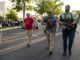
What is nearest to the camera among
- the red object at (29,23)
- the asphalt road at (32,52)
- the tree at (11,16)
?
the asphalt road at (32,52)

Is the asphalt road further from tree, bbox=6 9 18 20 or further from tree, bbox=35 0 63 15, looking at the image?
A: tree, bbox=35 0 63 15

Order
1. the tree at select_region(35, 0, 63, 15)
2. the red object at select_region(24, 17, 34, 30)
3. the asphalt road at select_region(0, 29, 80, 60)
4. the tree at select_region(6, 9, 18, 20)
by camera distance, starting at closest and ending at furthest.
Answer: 1. the asphalt road at select_region(0, 29, 80, 60)
2. the red object at select_region(24, 17, 34, 30)
3. the tree at select_region(6, 9, 18, 20)
4. the tree at select_region(35, 0, 63, 15)

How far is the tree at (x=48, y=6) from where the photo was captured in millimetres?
84250

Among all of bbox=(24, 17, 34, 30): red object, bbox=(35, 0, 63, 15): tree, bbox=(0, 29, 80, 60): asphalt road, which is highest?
bbox=(35, 0, 63, 15): tree

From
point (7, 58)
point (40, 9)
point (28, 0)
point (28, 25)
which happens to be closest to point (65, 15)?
point (7, 58)

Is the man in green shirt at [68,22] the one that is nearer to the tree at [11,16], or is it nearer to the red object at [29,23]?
the red object at [29,23]

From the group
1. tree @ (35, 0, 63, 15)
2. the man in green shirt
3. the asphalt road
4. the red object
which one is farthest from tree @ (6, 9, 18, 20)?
the man in green shirt

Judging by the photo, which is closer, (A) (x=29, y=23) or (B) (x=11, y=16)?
(A) (x=29, y=23)

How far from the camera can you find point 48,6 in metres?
86.2

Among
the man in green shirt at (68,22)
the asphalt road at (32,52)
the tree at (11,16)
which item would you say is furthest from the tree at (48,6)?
the man in green shirt at (68,22)

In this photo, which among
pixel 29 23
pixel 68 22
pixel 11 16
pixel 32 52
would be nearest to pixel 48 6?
pixel 11 16

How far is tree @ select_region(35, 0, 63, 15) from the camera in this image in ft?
276

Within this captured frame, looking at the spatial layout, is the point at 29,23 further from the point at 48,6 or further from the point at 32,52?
the point at 48,6

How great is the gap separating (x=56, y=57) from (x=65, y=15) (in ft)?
4.91
